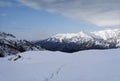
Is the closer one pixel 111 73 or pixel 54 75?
pixel 111 73

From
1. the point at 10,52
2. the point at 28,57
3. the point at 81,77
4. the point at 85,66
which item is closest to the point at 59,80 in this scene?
the point at 81,77

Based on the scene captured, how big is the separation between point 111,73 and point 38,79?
6045mm

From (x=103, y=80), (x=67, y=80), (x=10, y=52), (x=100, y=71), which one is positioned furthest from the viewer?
(x=10, y=52)

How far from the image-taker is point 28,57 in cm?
3338

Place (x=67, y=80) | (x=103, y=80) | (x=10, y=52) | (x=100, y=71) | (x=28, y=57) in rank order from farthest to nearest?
1. (x=10, y=52)
2. (x=28, y=57)
3. (x=100, y=71)
4. (x=67, y=80)
5. (x=103, y=80)

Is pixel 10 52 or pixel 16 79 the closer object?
pixel 16 79

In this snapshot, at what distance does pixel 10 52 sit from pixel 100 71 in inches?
6556

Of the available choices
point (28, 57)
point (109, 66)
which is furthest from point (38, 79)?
point (28, 57)

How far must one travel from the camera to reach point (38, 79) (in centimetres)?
1792

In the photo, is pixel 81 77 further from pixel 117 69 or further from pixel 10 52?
pixel 10 52

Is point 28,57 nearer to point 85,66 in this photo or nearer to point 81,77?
point 85,66

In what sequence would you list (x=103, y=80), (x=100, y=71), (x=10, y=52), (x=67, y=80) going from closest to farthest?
(x=103, y=80)
(x=67, y=80)
(x=100, y=71)
(x=10, y=52)

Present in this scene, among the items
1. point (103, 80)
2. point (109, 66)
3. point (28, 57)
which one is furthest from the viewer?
point (28, 57)

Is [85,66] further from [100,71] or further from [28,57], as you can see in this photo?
[28,57]
